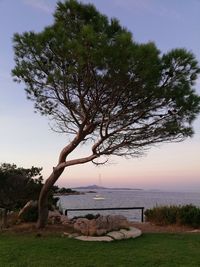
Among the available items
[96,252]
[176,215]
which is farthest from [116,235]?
[176,215]

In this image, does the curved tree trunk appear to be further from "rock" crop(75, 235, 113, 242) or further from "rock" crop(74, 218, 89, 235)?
"rock" crop(75, 235, 113, 242)

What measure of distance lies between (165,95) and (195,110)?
3.71ft

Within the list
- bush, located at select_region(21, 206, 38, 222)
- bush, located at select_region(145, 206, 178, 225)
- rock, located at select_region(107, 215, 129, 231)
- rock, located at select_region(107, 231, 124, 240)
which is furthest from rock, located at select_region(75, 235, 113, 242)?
bush, located at select_region(145, 206, 178, 225)

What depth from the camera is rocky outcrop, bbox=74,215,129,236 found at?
10.9 m

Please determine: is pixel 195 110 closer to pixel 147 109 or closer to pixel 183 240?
pixel 147 109

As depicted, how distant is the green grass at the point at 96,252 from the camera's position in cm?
783

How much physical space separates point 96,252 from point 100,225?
8.05ft

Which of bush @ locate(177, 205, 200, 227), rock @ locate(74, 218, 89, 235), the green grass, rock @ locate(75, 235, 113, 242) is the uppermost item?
bush @ locate(177, 205, 200, 227)

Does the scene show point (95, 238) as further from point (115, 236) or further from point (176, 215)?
point (176, 215)

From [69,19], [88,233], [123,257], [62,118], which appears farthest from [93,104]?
[123,257]

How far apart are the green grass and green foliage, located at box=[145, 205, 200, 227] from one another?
3.18 m

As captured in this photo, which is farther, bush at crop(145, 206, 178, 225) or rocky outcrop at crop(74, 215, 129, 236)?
bush at crop(145, 206, 178, 225)

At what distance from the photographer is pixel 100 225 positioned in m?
11.2

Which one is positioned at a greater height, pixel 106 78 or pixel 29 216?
pixel 106 78
